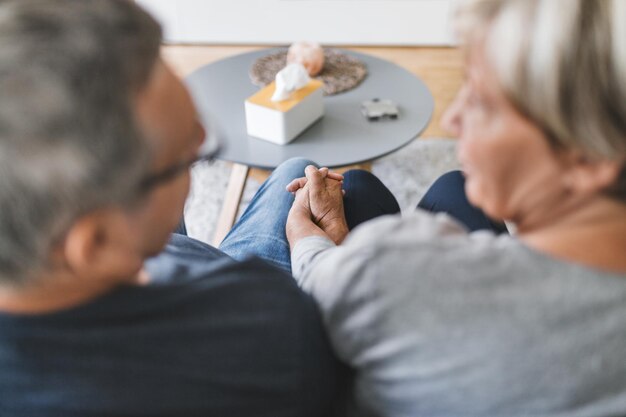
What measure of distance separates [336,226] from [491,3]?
0.65 metres

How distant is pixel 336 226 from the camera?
3.68 ft

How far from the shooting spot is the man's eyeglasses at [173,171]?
20.6 inches

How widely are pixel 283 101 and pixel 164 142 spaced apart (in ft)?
3.39

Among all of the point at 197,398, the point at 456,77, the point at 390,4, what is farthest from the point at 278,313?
the point at 390,4

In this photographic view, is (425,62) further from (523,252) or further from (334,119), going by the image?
(523,252)

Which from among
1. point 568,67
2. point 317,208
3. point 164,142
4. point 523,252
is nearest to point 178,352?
A: point 164,142

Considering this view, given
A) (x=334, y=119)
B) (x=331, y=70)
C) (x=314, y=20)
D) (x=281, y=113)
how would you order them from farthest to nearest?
1. (x=314, y=20)
2. (x=331, y=70)
3. (x=334, y=119)
4. (x=281, y=113)

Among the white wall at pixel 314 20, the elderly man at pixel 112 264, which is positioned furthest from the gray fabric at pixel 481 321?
the white wall at pixel 314 20

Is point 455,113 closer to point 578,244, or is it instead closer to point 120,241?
point 578,244

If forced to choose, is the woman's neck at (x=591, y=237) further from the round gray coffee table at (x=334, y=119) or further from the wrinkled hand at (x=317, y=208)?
the round gray coffee table at (x=334, y=119)

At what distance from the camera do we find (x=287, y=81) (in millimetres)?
1510

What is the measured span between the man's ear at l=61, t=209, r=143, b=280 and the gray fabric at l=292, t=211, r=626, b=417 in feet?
0.81

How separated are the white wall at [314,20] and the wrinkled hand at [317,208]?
7.36 feet

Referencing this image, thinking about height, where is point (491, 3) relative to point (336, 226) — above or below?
above
